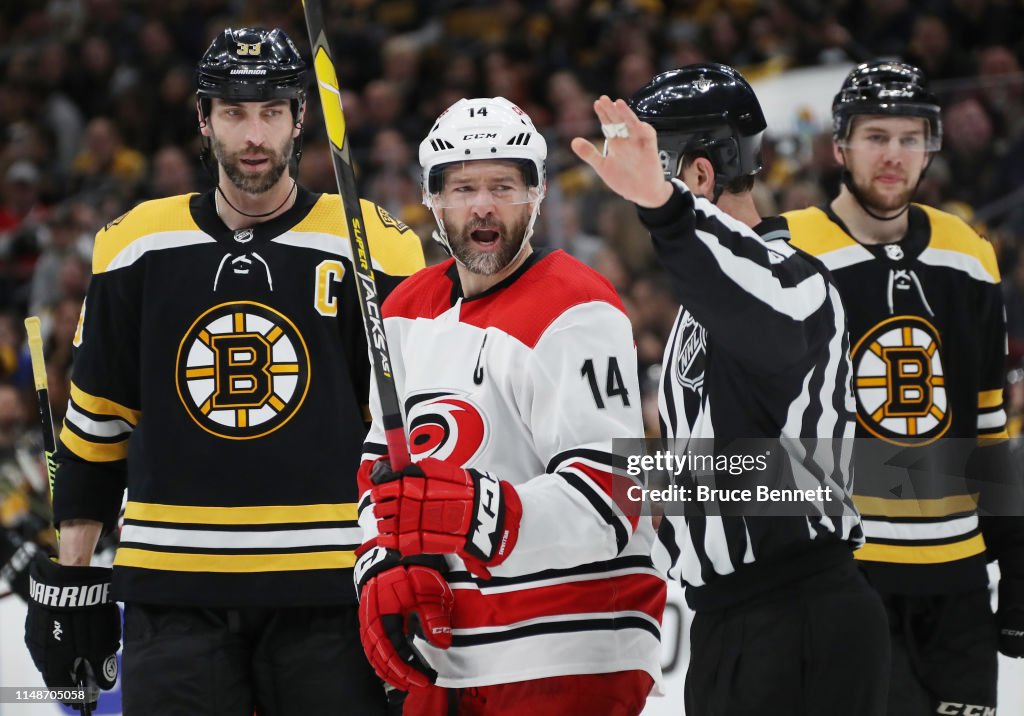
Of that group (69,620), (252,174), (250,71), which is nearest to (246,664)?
(69,620)

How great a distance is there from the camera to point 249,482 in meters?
2.99

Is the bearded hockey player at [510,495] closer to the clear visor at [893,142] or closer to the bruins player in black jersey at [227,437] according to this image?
the bruins player in black jersey at [227,437]

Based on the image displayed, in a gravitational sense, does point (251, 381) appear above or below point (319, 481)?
above

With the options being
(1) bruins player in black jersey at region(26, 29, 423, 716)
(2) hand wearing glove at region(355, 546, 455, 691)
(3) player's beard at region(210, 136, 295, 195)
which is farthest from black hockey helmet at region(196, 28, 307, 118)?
(2) hand wearing glove at region(355, 546, 455, 691)

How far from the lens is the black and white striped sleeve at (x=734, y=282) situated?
2172 millimetres

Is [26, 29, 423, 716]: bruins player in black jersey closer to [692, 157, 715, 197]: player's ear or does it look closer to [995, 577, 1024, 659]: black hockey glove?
[692, 157, 715, 197]: player's ear

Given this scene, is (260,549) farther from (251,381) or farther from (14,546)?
(14,546)

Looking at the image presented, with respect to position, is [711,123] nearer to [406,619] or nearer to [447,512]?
[447,512]

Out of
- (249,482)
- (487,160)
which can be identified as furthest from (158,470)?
(487,160)

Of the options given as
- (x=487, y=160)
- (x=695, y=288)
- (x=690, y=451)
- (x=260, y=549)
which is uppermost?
(x=487, y=160)

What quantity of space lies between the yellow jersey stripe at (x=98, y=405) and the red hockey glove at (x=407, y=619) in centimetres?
92

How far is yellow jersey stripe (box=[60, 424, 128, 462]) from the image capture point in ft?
10.3

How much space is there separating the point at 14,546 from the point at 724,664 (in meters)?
2.86

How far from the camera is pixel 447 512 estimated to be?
229 centimetres
